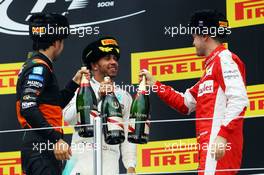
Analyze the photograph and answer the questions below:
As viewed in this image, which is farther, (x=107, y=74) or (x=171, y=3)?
(x=171, y=3)

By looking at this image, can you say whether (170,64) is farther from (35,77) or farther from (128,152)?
(35,77)

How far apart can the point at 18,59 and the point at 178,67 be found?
0.81 m

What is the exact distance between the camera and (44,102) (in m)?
4.85

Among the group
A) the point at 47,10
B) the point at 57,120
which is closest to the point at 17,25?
the point at 47,10

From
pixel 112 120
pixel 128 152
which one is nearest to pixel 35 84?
pixel 112 120

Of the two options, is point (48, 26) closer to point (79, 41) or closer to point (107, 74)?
point (107, 74)

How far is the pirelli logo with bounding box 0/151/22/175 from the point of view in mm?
5918

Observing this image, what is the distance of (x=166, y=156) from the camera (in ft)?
18.9

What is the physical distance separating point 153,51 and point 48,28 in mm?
917

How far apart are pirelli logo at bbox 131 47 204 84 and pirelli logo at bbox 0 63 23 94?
1.97 ft

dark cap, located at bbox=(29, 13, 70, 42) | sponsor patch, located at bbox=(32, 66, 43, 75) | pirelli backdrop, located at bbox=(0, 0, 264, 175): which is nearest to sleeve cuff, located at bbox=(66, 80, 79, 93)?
dark cap, located at bbox=(29, 13, 70, 42)

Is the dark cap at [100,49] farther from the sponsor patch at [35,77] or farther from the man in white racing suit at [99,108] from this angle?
the sponsor patch at [35,77]

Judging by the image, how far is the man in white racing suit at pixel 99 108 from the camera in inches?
202

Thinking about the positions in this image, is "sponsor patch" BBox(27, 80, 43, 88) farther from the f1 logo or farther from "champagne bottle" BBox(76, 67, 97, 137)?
the f1 logo
